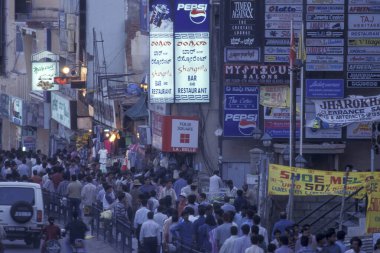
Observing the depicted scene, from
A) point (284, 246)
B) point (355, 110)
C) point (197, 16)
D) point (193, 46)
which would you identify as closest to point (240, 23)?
point (197, 16)

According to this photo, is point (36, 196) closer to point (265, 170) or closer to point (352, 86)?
point (265, 170)

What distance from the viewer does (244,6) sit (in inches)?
1564

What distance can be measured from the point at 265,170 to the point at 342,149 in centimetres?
1269

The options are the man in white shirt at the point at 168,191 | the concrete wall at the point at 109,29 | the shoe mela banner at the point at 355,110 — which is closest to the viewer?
the man in white shirt at the point at 168,191

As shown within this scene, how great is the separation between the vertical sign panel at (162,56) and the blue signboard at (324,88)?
4.93 meters

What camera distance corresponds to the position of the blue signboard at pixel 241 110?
131ft

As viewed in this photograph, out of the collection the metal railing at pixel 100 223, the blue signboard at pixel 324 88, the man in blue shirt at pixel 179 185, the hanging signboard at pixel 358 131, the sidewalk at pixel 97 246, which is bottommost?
the sidewalk at pixel 97 246

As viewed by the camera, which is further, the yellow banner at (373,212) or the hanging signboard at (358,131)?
the hanging signboard at (358,131)

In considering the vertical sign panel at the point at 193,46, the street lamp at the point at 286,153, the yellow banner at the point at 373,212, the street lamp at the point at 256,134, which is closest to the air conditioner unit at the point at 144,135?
the vertical sign panel at the point at 193,46

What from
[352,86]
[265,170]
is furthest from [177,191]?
[352,86]

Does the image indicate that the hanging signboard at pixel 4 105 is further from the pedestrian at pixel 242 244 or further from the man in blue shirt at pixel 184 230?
the pedestrian at pixel 242 244

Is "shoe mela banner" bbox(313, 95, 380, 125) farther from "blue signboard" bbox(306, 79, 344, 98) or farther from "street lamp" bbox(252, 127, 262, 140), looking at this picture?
"blue signboard" bbox(306, 79, 344, 98)

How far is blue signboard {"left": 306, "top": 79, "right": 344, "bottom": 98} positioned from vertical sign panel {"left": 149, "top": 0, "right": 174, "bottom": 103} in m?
4.93

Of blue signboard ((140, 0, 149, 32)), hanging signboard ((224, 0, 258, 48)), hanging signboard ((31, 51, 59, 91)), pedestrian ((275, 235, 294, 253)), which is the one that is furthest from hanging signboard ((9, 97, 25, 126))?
pedestrian ((275, 235, 294, 253))
